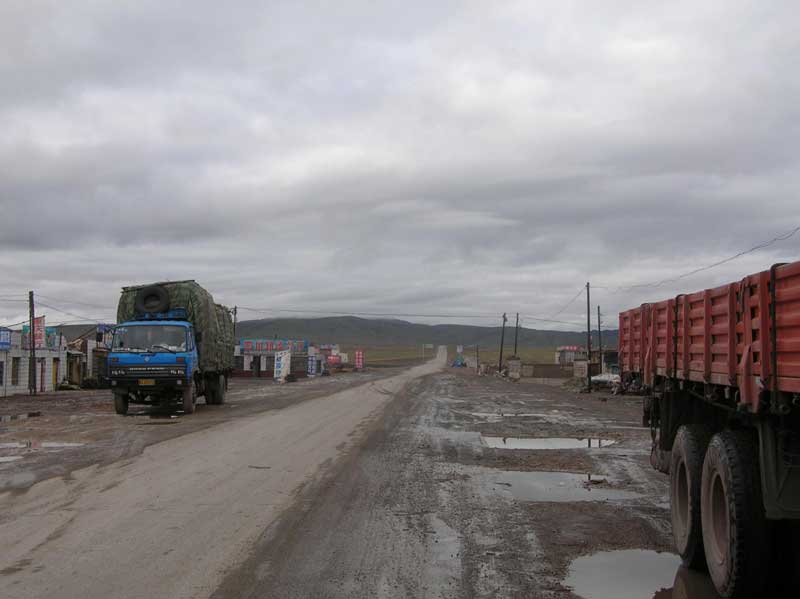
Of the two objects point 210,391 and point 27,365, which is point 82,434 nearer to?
point 210,391

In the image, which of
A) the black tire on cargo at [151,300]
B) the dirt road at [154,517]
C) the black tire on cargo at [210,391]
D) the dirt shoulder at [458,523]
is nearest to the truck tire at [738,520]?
the dirt shoulder at [458,523]

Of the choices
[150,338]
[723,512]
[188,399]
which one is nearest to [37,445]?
[150,338]

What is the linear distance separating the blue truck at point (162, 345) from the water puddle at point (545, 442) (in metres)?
10.2

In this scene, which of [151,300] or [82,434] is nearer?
[82,434]

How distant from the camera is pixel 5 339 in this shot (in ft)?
132

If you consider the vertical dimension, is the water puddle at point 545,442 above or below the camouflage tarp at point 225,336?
below

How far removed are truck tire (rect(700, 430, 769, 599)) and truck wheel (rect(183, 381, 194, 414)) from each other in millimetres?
19554

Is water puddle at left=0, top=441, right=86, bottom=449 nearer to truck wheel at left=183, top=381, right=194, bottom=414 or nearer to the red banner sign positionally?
truck wheel at left=183, top=381, right=194, bottom=414

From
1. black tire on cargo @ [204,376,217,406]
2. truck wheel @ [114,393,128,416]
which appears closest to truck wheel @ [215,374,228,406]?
black tire on cargo @ [204,376,217,406]

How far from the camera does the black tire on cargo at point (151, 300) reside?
24.2 meters

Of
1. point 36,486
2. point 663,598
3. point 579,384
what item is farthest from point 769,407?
point 579,384

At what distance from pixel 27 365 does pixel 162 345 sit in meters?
24.9

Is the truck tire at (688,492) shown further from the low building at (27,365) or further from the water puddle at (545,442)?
the low building at (27,365)

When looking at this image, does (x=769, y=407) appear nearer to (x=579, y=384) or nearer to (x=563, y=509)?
(x=563, y=509)
